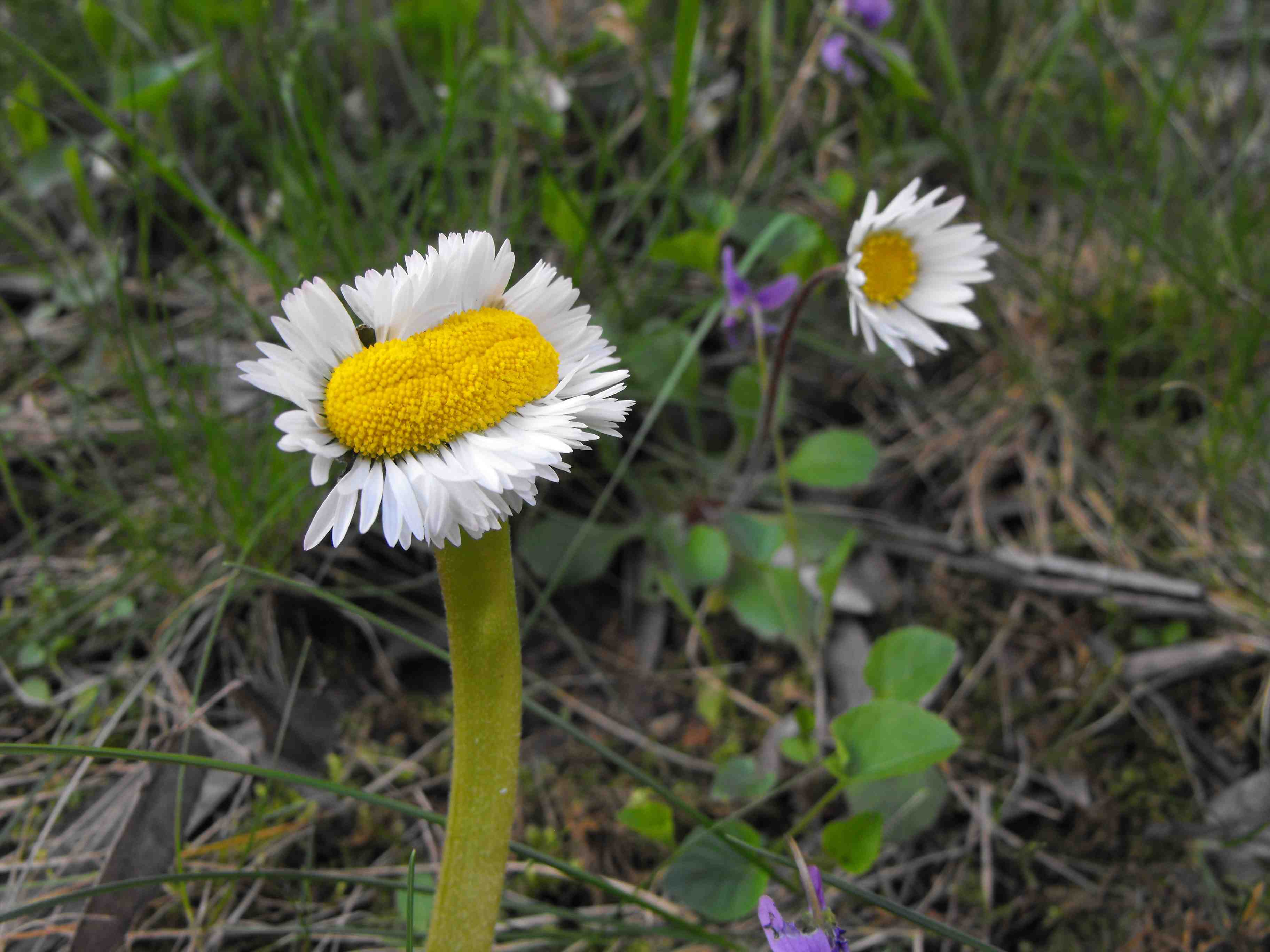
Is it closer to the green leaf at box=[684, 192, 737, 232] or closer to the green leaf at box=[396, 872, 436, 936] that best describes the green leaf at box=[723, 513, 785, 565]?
the green leaf at box=[684, 192, 737, 232]

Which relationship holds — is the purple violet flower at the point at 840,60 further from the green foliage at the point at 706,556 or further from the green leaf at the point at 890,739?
the green leaf at the point at 890,739

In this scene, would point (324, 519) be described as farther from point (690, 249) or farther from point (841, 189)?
point (841, 189)

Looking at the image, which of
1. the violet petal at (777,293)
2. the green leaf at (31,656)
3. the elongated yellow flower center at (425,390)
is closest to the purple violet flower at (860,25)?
the violet petal at (777,293)

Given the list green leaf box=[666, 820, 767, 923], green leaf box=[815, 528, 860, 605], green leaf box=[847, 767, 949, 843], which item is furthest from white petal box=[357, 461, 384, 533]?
green leaf box=[847, 767, 949, 843]

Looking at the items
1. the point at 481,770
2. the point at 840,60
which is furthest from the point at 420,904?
the point at 840,60

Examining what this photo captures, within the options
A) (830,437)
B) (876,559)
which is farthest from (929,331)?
(876,559)

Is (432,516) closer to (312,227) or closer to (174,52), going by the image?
(312,227)
